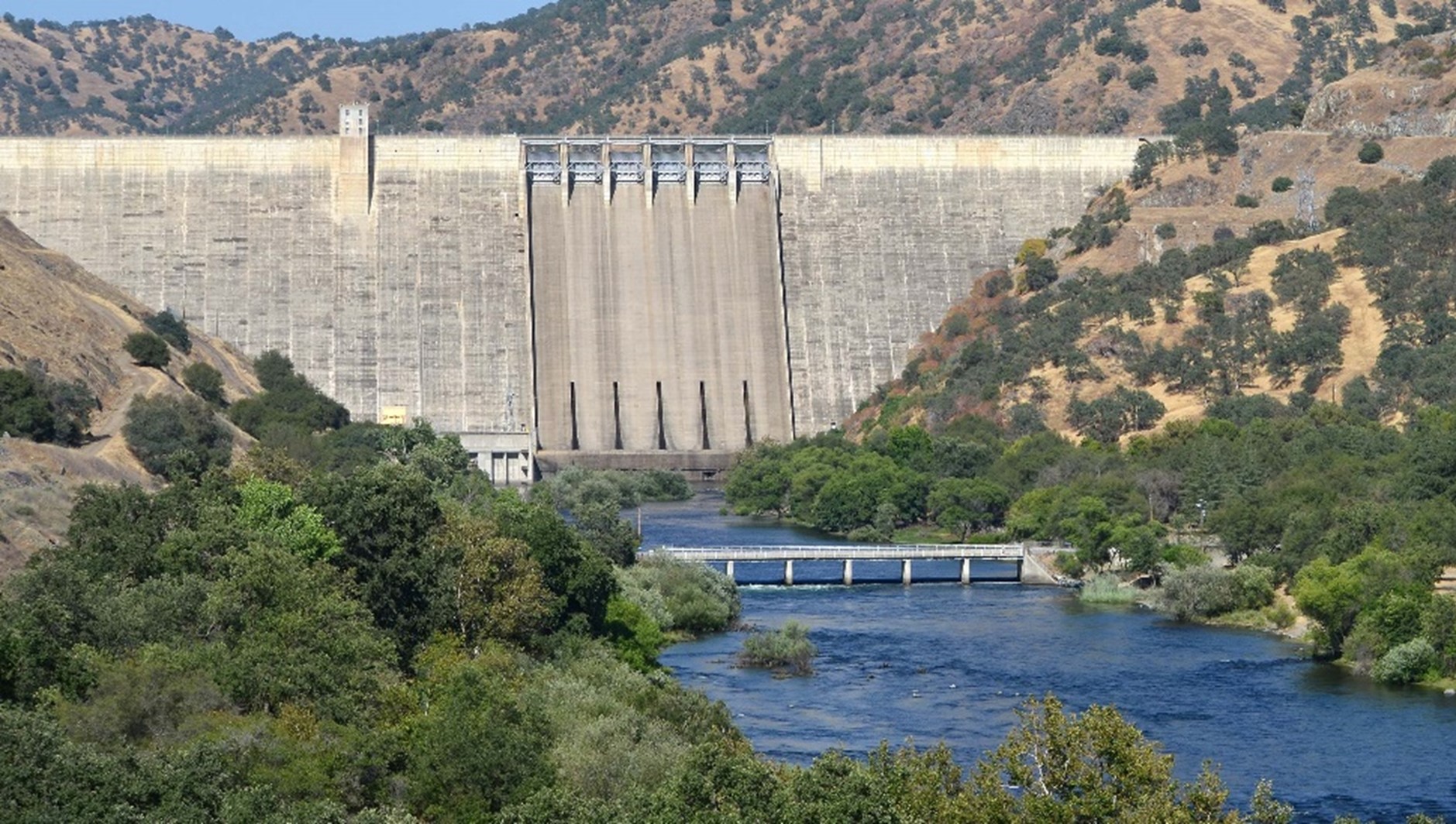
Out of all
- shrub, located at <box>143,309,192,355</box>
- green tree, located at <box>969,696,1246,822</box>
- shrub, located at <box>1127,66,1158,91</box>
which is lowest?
green tree, located at <box>969,696,1246,822</box>

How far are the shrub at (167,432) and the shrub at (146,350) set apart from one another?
6.68 meters

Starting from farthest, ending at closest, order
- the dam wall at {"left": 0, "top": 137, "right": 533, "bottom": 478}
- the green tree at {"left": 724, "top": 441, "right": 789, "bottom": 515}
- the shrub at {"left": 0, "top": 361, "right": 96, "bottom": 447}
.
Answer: the dam wall at {"left": 0, "top": 137, "right": 533, "bottom": 478} → the green tree at {"left": 724, "top": 441, "right": 789, "bottom": 515} → the shrub at {"left": 0, "top": 361, "right": 96, "bottom": 447}

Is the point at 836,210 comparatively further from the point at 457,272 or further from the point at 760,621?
the point at 760,621

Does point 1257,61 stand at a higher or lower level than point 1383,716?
higher

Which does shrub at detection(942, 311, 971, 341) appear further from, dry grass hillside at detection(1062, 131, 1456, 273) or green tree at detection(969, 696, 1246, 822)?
green tree at detection(969, 696, 1246, 822)

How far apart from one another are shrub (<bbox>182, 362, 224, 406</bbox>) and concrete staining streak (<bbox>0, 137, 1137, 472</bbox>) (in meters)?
17.3

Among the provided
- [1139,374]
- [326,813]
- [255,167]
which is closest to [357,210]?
[255,167]

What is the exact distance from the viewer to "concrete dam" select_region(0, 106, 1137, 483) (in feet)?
393

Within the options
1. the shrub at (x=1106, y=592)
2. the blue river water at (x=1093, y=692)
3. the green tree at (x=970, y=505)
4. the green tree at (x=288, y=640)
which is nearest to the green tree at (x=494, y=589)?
the green tree at (x=288, y=640)

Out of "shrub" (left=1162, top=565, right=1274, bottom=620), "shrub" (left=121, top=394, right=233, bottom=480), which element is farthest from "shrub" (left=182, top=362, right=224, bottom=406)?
"shrub" (left=1162, top=565, right=1274, bottom=620)

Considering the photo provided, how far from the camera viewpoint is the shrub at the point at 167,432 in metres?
81.5

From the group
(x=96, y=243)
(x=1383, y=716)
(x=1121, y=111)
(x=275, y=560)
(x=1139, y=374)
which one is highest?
(x=1121, y=111)

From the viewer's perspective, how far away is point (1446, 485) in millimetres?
79812

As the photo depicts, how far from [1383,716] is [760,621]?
21.1 m
